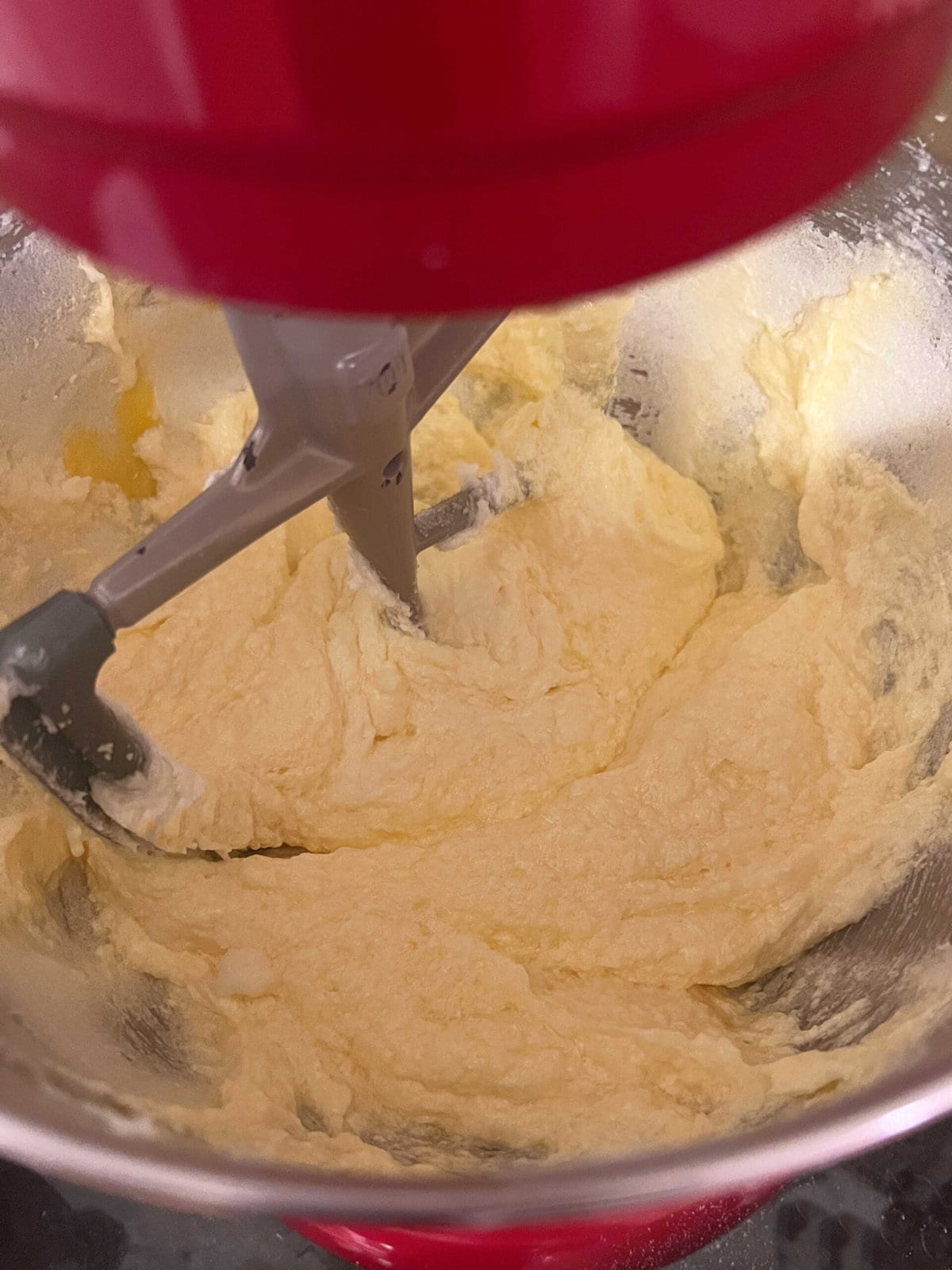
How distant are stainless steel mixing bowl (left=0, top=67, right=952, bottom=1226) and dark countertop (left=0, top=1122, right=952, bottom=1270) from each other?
0.46 metres

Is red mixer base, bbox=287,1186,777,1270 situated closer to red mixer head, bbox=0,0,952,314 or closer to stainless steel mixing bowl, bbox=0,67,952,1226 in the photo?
stainless steel mixing bowl, bbox=0,67,952,1226

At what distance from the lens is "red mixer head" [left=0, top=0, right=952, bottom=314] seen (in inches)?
14.0

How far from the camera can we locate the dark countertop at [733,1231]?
4.30 feet

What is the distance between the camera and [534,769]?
1280 mm

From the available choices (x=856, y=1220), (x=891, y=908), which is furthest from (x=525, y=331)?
(x=856, y=1220)

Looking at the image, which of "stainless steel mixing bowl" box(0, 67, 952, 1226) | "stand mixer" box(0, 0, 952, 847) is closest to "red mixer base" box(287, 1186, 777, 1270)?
"stainless steel mixing bowl" box(0, 67, 952, 1226)

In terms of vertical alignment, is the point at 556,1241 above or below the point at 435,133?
below

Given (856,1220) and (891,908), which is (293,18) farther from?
(856,1220)

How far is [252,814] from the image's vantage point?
1.24m

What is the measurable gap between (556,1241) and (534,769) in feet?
1.65

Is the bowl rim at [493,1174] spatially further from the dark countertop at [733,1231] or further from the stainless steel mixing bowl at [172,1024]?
the dark countertop at [733,1231]

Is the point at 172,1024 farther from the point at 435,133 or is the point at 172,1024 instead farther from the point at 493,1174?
the point at 435,133

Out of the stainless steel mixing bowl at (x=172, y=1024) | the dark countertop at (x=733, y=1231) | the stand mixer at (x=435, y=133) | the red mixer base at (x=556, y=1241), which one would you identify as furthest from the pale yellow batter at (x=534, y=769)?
the stand mixer at (x=435, y=133)

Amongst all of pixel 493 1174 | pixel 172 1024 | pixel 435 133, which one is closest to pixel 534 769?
pixel 172 1024
